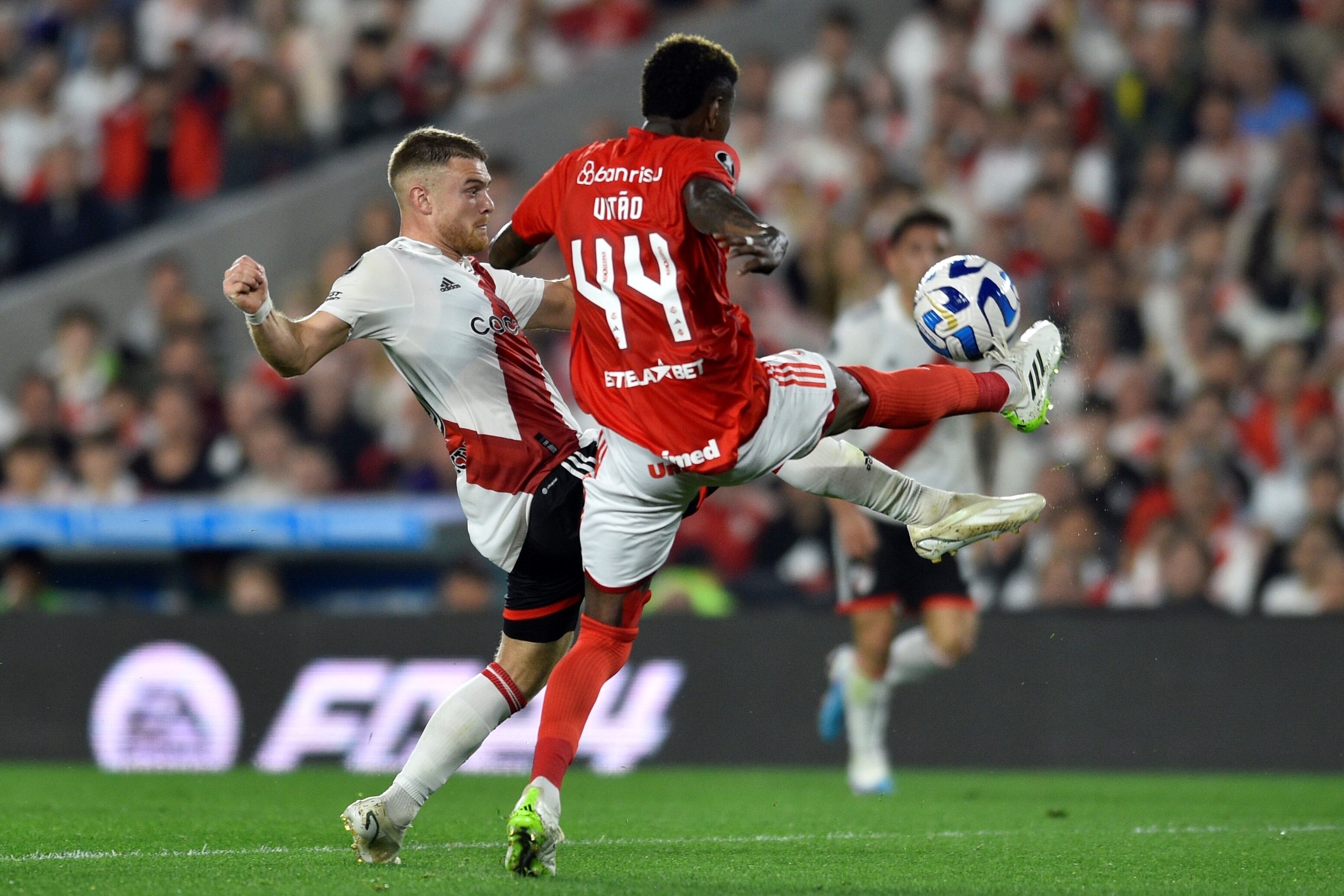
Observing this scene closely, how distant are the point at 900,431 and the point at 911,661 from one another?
117 cm

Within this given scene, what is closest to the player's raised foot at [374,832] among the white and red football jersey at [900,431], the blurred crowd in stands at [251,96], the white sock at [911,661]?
the white and red football jersey at [900,431]

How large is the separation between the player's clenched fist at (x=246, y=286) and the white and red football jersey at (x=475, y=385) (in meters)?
0.52

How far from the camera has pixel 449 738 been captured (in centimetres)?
567

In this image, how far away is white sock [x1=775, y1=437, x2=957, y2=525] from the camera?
593 cm

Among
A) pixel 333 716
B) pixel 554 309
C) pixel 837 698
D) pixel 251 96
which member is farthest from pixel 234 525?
pixel 554 309

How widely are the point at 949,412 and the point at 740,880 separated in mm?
1607

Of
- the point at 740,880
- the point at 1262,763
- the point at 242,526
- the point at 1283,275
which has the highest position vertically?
the point at 1283,275

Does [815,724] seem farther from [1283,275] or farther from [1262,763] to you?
[1283,275]

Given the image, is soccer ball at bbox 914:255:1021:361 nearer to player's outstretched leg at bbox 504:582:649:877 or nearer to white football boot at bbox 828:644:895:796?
player's outstretched leg at bbox 504:582:649:877

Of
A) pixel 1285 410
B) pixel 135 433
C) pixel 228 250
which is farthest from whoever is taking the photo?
pixel 228 250

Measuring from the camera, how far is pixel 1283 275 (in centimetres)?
1211

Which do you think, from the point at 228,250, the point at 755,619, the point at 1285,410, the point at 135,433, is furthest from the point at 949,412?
the point at 228,250

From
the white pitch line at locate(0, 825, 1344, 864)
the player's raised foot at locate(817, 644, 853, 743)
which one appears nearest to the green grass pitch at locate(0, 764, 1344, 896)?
the white pitch line at locate(0, 825, 1344, 864)

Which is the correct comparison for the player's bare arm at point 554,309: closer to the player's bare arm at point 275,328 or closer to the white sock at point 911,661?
the player's bare arm at point 275,328
